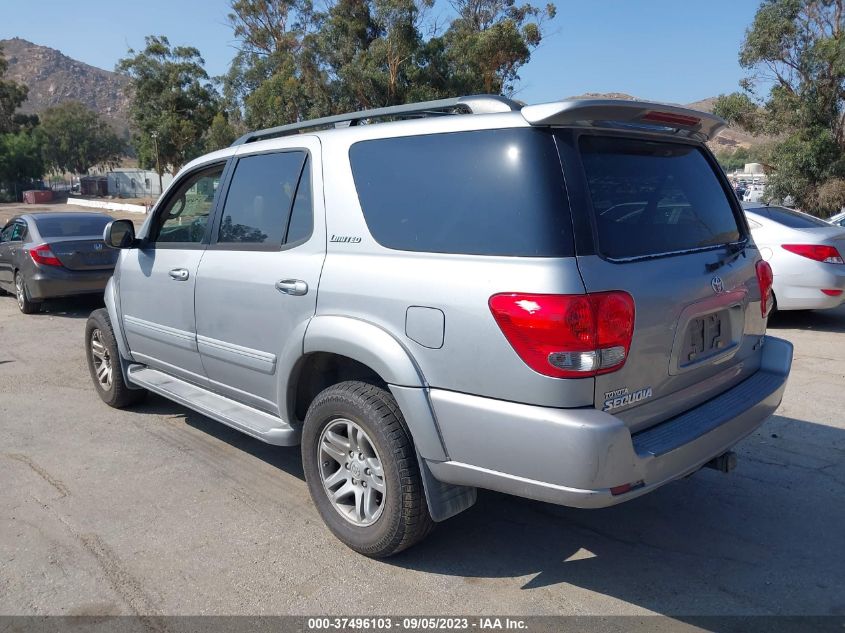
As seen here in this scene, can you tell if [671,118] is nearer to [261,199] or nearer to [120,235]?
[261,199]

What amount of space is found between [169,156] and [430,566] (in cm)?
5273

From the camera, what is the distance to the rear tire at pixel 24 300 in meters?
9.83

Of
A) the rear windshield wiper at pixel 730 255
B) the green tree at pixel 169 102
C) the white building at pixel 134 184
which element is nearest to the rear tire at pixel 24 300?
the rear windshield wiper at pixel 730 255

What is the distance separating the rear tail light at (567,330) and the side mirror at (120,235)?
3.19 m

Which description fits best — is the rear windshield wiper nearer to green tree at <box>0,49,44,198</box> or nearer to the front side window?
the front side window

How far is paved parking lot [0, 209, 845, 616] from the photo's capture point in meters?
3.05

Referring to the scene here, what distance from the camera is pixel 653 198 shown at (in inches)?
126

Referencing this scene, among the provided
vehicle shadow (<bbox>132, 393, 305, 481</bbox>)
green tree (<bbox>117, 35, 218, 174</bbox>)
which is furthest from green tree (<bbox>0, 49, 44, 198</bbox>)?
vehicle shadow (<bbox>132, 393, 305, 481</bbox>)

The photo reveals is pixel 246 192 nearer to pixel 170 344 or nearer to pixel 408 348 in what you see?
pixel 170 344

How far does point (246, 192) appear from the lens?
4.13 meters

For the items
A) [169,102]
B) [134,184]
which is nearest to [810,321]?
[169,102]

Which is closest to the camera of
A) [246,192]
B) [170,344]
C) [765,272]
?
[765,272]

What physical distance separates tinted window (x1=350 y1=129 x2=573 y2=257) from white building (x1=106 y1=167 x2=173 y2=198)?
2537 inches

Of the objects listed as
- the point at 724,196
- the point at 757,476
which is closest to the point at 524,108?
the point at 724,196
